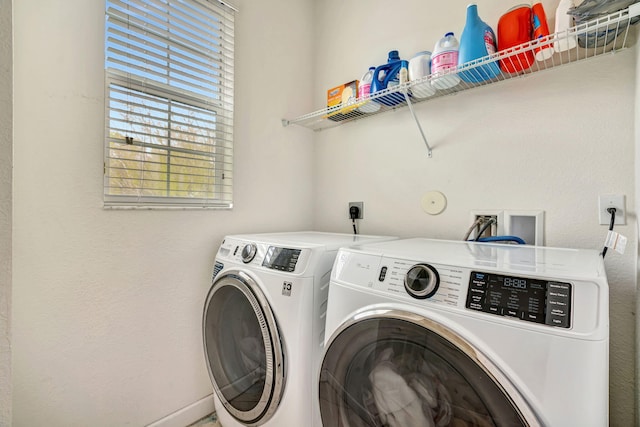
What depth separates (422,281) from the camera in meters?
0.76

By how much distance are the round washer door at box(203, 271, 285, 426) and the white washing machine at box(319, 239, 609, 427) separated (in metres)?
0.25

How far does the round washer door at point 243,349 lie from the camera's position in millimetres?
1084

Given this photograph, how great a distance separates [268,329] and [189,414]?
83 centimetres

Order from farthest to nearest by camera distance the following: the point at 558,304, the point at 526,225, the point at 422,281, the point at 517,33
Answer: the point at 526,225 → the point at 517,33 → the point at 422,281 → the point at 558,304

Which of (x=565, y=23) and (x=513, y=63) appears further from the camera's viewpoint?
(x=513, y=63)

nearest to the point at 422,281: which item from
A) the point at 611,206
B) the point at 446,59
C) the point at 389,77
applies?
the point at 611,206

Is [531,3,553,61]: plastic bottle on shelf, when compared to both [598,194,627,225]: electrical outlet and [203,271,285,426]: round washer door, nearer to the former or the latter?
[598,194,627,225]: electrical outlet

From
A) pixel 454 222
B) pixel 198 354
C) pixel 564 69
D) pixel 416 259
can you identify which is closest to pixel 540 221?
pixel 454 222

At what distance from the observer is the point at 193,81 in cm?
151

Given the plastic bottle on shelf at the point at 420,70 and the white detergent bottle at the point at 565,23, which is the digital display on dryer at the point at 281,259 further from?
the white detergent bottle at the point at 565,23

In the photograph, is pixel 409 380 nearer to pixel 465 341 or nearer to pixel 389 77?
pixel 465 341

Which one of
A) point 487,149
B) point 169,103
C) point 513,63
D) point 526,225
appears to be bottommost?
point 526,225

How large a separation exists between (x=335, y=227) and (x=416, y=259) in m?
1.18

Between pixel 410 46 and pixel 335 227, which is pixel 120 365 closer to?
pixel 335 227
